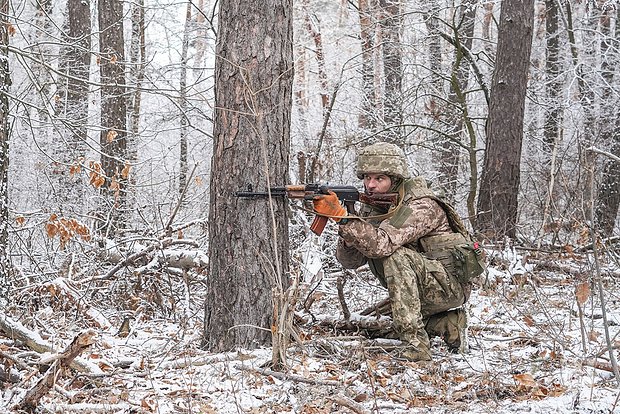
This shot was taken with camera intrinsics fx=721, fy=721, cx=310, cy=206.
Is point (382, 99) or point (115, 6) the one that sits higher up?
point (115, 6)

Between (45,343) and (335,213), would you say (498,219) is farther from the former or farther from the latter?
(45,343)

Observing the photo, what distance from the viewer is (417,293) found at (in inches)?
184

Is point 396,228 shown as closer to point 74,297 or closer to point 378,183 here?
point 378,183

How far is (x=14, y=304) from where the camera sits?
5625mm

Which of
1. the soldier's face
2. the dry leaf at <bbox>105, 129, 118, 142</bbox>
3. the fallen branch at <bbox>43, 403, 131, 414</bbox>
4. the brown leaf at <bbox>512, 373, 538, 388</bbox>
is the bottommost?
the fallen branch at <bbox>43, 403, 131, 414</bbox>

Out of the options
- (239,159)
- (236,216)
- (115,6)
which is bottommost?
(236,216)

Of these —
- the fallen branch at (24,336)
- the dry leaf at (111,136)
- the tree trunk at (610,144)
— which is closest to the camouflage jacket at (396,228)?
the fallen branch at (24,336)

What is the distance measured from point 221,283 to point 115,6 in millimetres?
7888

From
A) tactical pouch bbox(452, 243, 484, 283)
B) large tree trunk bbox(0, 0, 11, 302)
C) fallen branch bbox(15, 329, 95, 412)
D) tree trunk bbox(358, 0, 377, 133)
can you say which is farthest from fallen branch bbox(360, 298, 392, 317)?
tree trunk bbox(358, 0, 377, 133)

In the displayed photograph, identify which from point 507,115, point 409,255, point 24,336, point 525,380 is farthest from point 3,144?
point 507,115

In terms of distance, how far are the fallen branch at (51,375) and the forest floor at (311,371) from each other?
0.10 feet

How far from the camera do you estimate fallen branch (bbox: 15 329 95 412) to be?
323 cm

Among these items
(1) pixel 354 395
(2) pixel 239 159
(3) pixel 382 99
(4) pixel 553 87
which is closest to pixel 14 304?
(2) pixel 239 159

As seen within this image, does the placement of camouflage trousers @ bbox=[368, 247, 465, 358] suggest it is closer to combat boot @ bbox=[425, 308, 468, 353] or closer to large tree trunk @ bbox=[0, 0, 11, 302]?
combat boot @ bbox=[425, 308, 468, 353]
